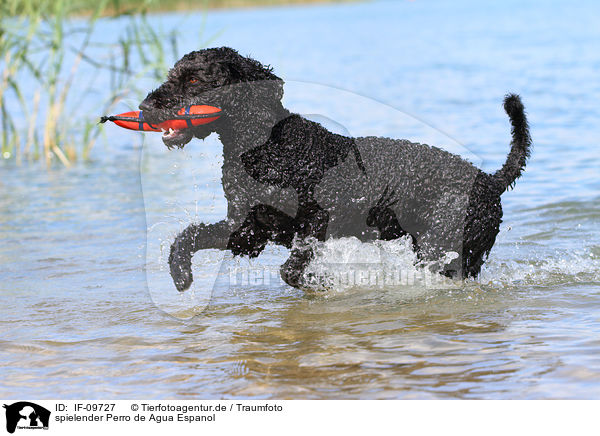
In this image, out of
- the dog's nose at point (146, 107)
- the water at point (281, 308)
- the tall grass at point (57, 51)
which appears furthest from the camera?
the tall grass at point (57, 51)

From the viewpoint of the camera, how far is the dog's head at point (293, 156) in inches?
175

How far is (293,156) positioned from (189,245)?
2.64 feet

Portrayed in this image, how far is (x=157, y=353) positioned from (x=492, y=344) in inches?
70.2

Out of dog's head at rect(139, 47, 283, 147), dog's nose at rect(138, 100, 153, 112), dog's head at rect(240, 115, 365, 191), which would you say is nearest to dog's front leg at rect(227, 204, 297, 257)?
dog's head at rect(240, 115, 365, 191)

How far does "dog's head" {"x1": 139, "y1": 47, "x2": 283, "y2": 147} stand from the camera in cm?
422

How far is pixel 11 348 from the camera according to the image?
14.5 ft

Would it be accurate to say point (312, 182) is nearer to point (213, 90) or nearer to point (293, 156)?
point (293, 156)
